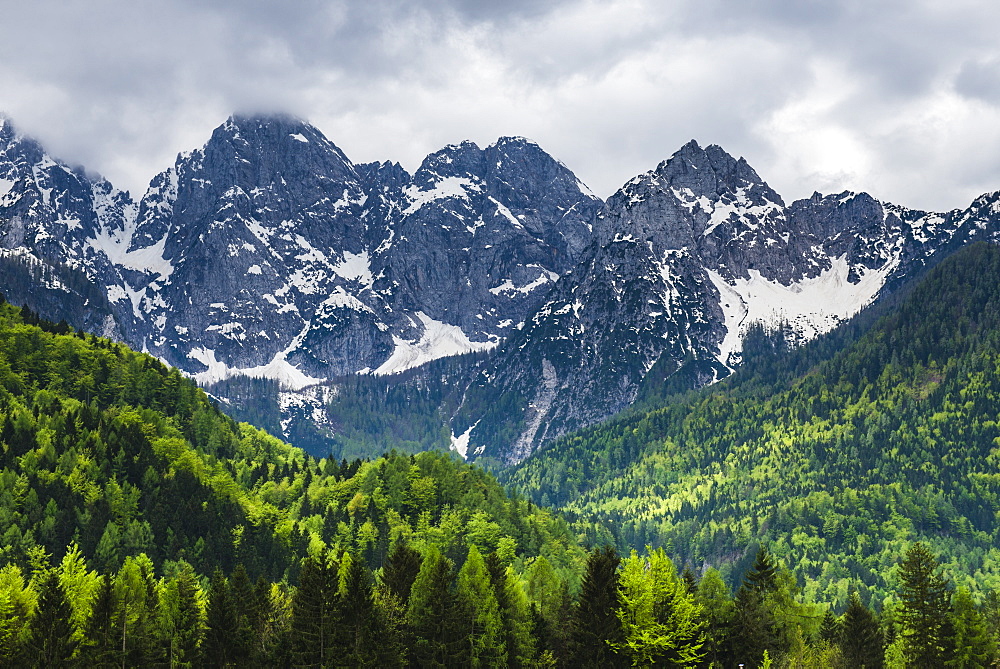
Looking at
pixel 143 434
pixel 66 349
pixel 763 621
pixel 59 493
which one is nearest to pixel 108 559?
pixel 59 493

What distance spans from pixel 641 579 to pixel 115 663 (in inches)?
1644

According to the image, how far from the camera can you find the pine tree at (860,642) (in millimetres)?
104438

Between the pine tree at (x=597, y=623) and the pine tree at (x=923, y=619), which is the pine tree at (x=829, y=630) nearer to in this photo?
the pine tree at (x=923, y=619)

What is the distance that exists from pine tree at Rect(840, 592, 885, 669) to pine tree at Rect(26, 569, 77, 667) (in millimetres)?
66328

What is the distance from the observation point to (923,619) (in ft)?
326

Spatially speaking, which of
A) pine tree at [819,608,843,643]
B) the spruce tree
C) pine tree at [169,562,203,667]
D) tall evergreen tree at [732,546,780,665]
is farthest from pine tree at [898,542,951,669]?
pine tree at [169,562,203,667]

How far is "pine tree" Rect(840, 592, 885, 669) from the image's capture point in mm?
104438

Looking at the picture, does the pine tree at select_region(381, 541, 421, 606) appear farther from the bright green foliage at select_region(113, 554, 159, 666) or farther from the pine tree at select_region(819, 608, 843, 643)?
the pine tree at select_region(819, 608, 843, 643)

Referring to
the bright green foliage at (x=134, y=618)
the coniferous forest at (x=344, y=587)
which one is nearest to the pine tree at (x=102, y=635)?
the coniferous forest at (x=344, y=587)

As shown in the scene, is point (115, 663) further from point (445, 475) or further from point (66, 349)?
point (66, 349)

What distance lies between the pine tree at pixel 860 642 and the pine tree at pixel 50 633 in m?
66.3

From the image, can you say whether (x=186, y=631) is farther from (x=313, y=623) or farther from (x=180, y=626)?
(x=313, y=623)

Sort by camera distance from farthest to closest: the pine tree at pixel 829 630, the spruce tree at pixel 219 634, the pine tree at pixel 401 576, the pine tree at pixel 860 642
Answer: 1. the pine tree at pixel 829 630
2. the pine tree at pixel 860 642
3. the pine tree at pixel 401 576
4. the spruce tree at pixel 219 634

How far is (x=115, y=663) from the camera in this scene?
291 feet
